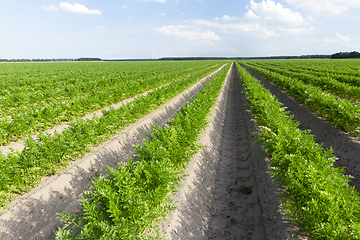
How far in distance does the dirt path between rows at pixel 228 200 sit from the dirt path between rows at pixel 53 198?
3.03 meters

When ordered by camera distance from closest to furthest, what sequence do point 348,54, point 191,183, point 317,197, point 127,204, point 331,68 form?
point 127,204, point 317,197, point 191,183, point 331,68, point 348,54

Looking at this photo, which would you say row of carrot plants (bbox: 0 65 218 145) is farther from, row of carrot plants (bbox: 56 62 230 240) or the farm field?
row of carrot plants (bbox: 56 62 230 240)

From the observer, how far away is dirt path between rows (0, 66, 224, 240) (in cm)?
416

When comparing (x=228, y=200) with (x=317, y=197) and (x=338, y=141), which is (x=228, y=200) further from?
(x=338, y=141)

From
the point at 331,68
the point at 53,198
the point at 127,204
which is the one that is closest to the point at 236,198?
the point at 127,204

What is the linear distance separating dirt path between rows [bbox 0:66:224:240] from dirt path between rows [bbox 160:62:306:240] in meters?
3.03

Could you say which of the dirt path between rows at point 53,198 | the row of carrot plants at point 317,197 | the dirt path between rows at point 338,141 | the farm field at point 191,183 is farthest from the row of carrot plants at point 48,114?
the dirt path between rows at point 338,141

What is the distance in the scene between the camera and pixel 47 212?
4.63 metres

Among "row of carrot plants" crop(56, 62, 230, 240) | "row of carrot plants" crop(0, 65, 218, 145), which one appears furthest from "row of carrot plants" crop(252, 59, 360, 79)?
"row of carrot plants" crop(0, 65, 218, 145)

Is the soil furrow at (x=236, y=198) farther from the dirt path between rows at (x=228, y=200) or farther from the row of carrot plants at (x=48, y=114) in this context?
the row of carrot plants at (x=48, y=114)

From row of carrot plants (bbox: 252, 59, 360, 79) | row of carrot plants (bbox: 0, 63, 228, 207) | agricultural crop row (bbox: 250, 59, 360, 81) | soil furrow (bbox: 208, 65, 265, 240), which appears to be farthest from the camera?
row of carrot plants (bbox: 252, 59, 360, 79)

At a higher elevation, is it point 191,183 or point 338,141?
point 338,141

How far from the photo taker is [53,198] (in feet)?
16.3

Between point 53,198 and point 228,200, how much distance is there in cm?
522
